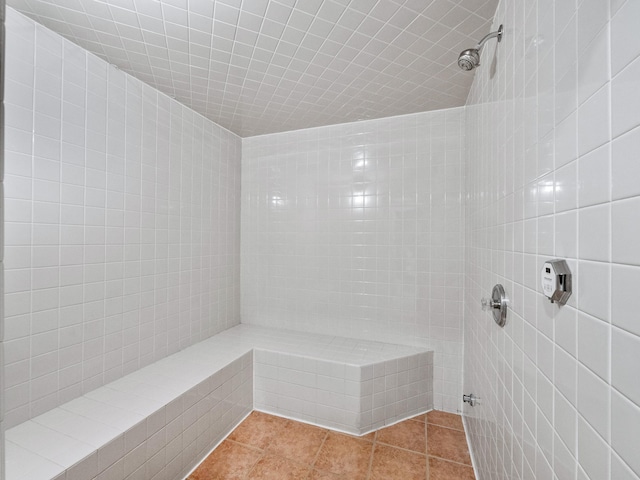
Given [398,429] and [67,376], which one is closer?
[67,376]

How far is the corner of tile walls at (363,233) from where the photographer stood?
218cm

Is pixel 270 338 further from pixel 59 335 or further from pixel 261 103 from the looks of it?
pixel 261 103

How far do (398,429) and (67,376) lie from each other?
81.0 inches

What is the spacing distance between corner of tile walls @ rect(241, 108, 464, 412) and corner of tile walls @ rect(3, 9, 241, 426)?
1.96ft

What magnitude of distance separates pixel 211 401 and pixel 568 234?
1991 mm

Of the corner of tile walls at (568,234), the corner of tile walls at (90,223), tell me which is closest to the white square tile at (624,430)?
the corner of tile walls at (568,234)

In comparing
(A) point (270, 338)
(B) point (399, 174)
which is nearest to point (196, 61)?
(B) point (399, 174)

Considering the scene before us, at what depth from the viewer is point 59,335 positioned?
1408 mm

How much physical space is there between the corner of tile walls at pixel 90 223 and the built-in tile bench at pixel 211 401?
202 mm

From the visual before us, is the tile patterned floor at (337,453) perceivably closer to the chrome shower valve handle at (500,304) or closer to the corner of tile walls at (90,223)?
the corner of tile walls at (90,223)

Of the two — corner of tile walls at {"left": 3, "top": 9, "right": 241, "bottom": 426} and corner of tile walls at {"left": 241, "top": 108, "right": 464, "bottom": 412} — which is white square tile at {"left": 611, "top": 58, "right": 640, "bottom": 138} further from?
corner of tile walls at {"left": 3, "top": 9, "right": 241, "bottom": 426}

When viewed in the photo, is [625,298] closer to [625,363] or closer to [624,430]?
[625,363]

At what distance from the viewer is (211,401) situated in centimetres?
176

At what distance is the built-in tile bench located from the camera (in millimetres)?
1172
